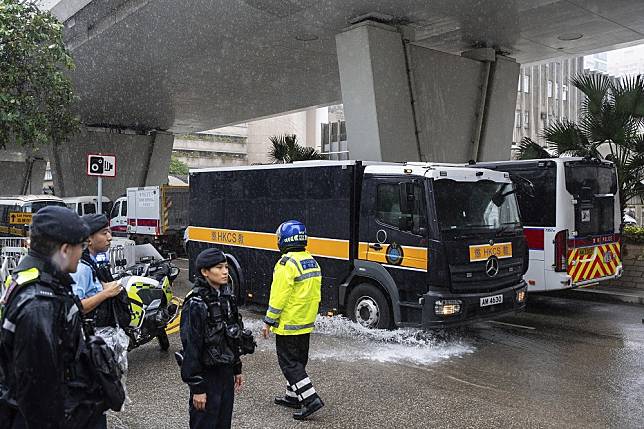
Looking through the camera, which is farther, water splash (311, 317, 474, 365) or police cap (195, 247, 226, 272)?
water splash (311, 317, 474, 365)

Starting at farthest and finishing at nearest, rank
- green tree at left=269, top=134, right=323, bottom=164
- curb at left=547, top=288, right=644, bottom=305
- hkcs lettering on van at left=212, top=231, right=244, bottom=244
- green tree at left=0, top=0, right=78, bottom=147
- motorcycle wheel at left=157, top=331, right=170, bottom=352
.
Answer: green tree at left=269, top=134, right=323, bottom=164, green tree at left=0, top=0, right=78, bottom=147, curb at left=547, top=288, right=644, bottom=305, hkcs lettering on van at left=212, top=231, right=244, bottom=244, motorcycle wheel at left=157, top=331, right=170, bottom=352

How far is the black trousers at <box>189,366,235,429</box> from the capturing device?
3.69m

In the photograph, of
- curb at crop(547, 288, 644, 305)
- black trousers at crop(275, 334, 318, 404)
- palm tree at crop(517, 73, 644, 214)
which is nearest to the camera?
black trousers at crop(275, 334, 318, 404)

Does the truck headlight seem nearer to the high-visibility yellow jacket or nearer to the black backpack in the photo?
the high-visibility yellow jacket

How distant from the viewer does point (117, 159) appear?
30.7m

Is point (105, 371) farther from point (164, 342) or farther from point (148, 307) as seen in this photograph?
point (164, 342)

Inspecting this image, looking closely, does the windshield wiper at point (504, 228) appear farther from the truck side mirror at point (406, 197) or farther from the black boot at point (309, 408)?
the black boot at point (309, 408)

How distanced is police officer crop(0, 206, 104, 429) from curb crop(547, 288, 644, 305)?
1115 centimetres

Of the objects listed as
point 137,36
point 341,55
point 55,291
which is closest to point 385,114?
point 341,55

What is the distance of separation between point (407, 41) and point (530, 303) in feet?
20.8

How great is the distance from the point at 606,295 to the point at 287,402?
28.1ft

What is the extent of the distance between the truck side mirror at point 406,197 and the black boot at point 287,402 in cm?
340

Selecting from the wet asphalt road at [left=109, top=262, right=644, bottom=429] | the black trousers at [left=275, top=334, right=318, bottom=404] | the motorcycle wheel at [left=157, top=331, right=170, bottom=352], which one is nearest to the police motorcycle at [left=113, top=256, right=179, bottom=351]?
the motorcycle wheel at [left=157, top=331, right=170, bottom=352]

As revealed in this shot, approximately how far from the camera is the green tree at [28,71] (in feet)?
40.4
